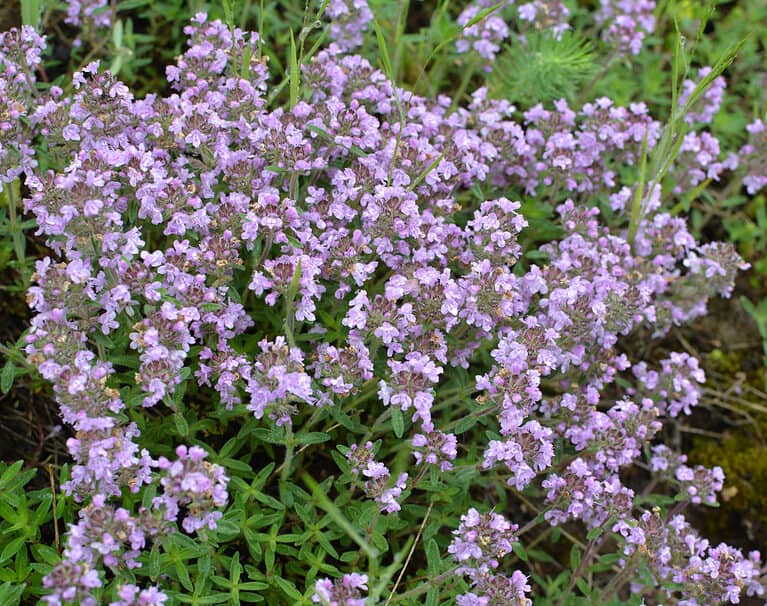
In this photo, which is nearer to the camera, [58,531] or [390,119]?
[58,531]

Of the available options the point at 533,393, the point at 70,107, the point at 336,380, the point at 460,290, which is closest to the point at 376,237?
the point at 460,290

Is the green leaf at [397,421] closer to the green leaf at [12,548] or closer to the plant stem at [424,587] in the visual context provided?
the plant stem at [424,587]

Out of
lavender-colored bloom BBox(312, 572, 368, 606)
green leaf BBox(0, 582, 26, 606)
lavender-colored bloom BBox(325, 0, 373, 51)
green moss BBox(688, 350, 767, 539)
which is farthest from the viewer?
green moss BBox(688, 350, 767, 539)

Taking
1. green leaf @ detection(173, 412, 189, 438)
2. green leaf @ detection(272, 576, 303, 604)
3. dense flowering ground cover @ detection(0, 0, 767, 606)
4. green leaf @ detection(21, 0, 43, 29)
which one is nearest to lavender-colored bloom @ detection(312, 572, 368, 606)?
dense flowering ground cover @ detection(0, 0, 767, 606)

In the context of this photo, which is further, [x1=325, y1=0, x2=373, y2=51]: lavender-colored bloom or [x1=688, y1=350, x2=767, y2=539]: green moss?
[x1=688, y1=350, x2=767, y2=539]: green moss

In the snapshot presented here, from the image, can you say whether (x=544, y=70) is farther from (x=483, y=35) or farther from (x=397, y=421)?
(x=397, y=421)

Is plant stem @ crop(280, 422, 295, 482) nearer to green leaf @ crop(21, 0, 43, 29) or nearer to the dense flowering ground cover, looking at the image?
the dense flowering ground cover

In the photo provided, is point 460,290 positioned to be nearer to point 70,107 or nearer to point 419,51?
point 70,107
